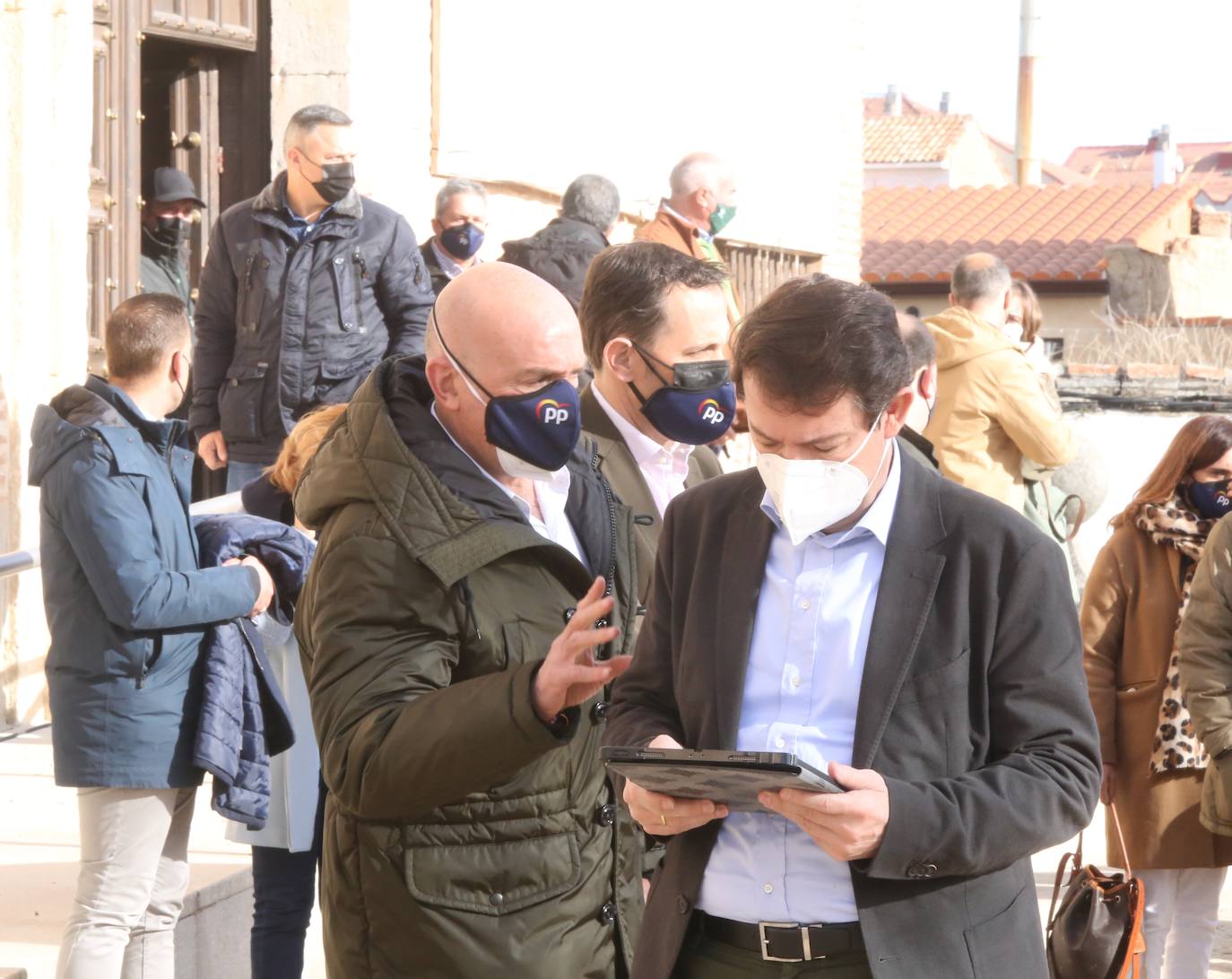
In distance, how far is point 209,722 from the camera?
4.28 meters

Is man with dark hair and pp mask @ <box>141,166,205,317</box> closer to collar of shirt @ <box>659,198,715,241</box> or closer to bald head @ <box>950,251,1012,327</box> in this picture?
collar of shirt @ <box>659,198,715,241</box>

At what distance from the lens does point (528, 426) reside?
287 centimetres

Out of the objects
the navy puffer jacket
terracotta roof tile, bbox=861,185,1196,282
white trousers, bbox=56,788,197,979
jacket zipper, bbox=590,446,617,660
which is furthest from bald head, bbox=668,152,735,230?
terracotta roof tile, bbox=861,185,1196,282

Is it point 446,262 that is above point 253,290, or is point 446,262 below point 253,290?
above

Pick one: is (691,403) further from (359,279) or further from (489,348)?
(359,279)

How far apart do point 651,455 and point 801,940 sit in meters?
1.66

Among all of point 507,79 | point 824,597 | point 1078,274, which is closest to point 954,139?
point 1078,274

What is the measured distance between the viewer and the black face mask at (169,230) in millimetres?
8562

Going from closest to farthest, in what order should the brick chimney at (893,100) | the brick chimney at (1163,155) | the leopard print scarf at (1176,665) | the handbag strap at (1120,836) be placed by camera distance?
1. the handbag strap at (1120,836)
2. the leopard print scarf at (1176,665)
3. the brick chimney at (1163,155)
4. the brick chimney at (893,100)

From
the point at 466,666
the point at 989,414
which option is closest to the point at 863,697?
the point at 466,666

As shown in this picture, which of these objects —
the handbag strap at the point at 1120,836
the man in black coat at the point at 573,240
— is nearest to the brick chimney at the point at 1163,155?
the man in black coat at the point at 573,240

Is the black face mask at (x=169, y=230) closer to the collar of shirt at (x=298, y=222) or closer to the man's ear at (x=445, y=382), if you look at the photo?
the collar of shirt at (x=298, y=222)

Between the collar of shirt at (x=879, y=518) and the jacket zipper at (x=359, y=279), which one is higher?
the jacket zipper at (x=359, y=279)

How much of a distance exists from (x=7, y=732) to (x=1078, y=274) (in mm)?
22585
